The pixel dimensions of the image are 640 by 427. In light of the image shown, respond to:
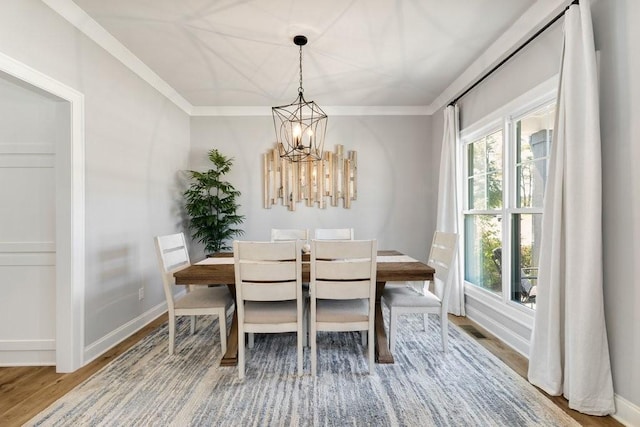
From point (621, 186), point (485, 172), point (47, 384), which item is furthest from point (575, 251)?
point (47, 384)

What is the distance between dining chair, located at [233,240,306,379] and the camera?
203 centimetres

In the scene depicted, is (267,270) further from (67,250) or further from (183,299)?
(67,250)

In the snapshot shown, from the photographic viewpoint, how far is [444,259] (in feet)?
8.58

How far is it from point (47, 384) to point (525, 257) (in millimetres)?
3682

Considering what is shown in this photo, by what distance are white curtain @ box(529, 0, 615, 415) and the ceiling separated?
0.82 m

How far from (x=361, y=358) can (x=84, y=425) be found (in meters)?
1.72

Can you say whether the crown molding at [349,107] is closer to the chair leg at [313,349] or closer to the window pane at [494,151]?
the window pane at [494,151]

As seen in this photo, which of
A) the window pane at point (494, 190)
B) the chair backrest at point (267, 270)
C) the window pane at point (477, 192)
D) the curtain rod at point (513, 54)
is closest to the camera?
the chair backrest at point (267, 270)

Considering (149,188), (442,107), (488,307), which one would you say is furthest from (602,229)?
(149,188)

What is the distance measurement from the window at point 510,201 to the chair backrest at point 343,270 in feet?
4.92

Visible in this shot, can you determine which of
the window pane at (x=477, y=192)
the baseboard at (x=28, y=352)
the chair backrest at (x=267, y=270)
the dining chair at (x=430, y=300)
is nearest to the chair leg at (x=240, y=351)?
the chair backrest at (x=267, y=270)

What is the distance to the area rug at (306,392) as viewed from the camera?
1.74 m

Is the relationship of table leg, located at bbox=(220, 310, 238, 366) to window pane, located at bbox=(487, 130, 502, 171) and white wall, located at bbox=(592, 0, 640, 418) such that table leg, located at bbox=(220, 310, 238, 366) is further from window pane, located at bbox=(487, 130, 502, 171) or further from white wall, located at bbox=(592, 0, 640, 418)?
window pane, located at bbox=(487, 130, 502, 171)

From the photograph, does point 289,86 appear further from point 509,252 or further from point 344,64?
point 509,252
